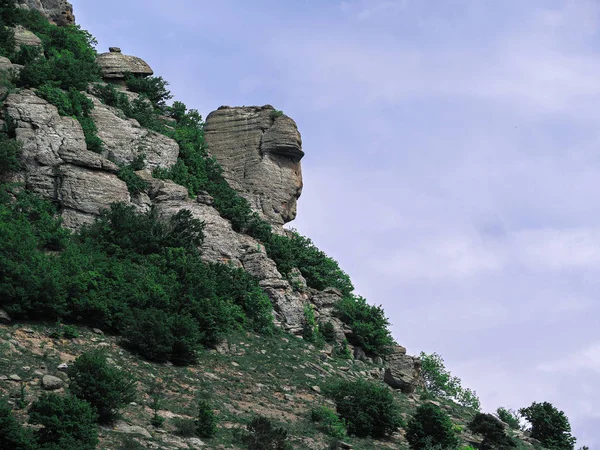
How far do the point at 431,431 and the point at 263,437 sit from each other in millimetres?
10196

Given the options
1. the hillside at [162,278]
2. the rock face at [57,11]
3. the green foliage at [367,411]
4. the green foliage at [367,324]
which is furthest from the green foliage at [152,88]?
the green foliage at [367,411]

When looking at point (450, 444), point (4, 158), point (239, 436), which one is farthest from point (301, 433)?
point (4, 158)

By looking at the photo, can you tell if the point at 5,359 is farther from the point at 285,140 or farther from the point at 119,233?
the point at 285,140

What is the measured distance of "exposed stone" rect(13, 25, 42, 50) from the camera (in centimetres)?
5169

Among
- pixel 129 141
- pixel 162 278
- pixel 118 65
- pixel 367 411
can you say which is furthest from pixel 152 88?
pixel 367 411

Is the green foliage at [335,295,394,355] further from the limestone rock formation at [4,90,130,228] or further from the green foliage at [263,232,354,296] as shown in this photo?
the limestone rock formation at [4,90,130,228]

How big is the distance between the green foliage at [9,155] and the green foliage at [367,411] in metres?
20.7

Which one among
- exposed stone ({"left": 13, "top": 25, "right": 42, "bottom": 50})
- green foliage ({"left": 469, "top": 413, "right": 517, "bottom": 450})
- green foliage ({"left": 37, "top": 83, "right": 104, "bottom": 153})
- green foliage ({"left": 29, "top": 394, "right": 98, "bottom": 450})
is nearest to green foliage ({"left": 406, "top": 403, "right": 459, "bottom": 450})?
green foliage ({"left": 469, "top": 413, "right": 517, "bottom": 450})

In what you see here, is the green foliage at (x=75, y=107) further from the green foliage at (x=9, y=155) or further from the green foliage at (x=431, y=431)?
the green foliage at (x=431, y=431)

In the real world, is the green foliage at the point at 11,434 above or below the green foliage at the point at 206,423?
below

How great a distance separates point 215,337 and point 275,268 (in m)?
10.2

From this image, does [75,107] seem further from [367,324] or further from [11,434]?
[11,434]

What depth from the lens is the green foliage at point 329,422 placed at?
30.4 m

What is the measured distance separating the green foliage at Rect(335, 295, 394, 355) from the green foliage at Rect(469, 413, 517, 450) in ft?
30.4
